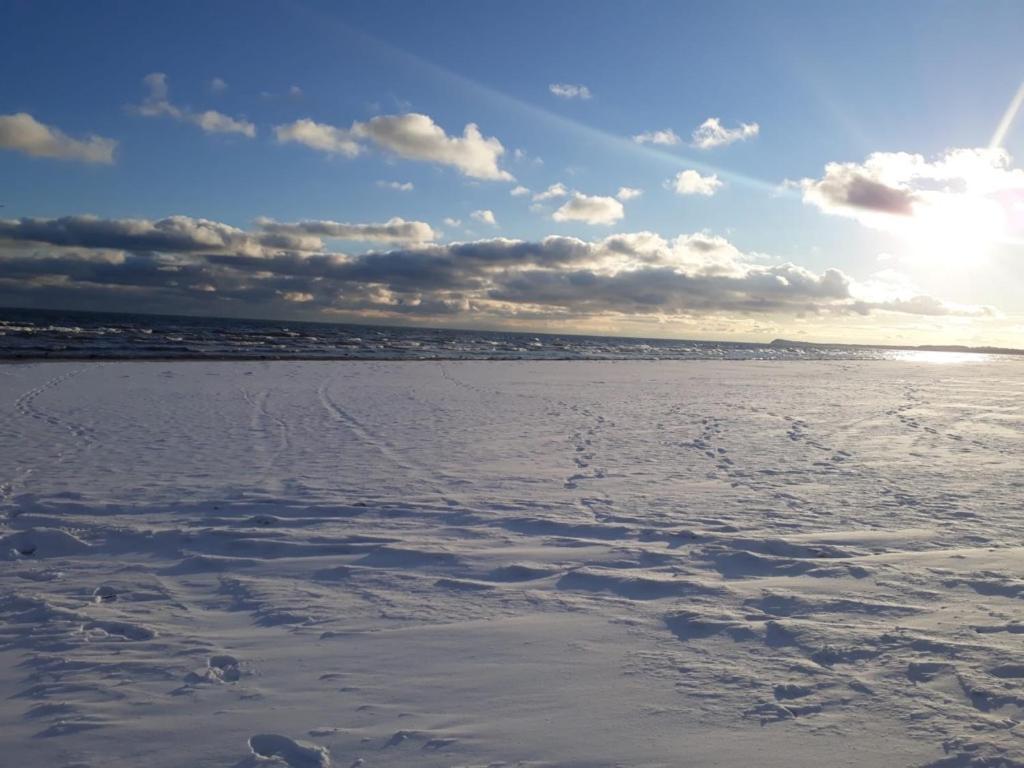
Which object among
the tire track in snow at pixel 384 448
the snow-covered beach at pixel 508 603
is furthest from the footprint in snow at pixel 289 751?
the tire track in snow at pixel 384 448

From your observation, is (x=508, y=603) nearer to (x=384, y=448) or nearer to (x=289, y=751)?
(x=289, y=751)

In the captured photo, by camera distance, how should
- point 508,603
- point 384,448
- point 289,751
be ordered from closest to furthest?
1. point 289,751
2. point 508,603
3. point 384,448

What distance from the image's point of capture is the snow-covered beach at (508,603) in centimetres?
355

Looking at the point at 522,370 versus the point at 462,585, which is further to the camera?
the point at 522,370

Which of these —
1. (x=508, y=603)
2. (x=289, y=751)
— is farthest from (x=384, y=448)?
(x=289, y=751)

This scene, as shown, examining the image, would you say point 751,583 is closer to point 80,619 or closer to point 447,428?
point 80,619

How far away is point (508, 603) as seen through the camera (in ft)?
17.2

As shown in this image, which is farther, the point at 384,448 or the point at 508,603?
the point at 384,448

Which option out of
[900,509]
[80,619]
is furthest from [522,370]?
[80,619]

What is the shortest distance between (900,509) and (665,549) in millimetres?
3244

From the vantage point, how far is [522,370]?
107 ft

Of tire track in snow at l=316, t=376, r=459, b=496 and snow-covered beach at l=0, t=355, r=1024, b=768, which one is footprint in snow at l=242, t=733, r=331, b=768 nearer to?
snow-covered beach at l=0, t=355, r=1024, b=768

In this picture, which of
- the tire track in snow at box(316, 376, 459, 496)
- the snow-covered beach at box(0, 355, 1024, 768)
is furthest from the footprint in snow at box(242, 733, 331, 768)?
the tire track in snow at box(316, 376, 459, 496)

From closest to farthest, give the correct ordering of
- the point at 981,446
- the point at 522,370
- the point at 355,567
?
1. the point at 355,567
2. the point at 981,446
3. the point at 522,370
